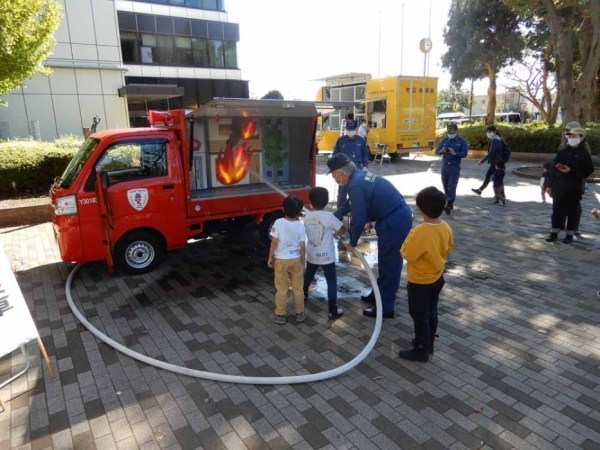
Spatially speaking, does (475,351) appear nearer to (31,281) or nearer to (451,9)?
(31,281)

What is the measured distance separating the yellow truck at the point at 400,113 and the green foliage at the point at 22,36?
33.2 feet

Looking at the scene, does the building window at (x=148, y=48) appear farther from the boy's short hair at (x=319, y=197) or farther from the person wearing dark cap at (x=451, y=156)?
the boy's short hair at (x=319, y=197)

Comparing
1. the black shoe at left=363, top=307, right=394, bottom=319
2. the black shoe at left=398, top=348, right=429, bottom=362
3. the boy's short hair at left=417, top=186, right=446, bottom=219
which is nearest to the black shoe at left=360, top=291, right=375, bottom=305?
the black shoe at left=363, top=307, right=394, bottom=319

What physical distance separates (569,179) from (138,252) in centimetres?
655

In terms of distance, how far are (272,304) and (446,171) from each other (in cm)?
574

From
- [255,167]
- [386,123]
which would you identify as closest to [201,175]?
[255,167]

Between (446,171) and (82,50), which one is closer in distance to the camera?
Answer: (446,171)

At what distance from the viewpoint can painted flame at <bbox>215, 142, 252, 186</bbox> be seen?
7.16 metres

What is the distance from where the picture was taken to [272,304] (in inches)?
199

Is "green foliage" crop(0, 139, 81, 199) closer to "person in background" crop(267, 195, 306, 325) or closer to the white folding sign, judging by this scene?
the white folding sign

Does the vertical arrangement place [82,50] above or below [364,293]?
above

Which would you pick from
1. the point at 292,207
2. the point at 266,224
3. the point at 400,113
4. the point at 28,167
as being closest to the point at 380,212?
the point at 292,207

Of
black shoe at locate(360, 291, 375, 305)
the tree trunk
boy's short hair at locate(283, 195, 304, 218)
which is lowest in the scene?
black shoe at locate(360, 291, 375, 305)

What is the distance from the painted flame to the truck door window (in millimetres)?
1329
